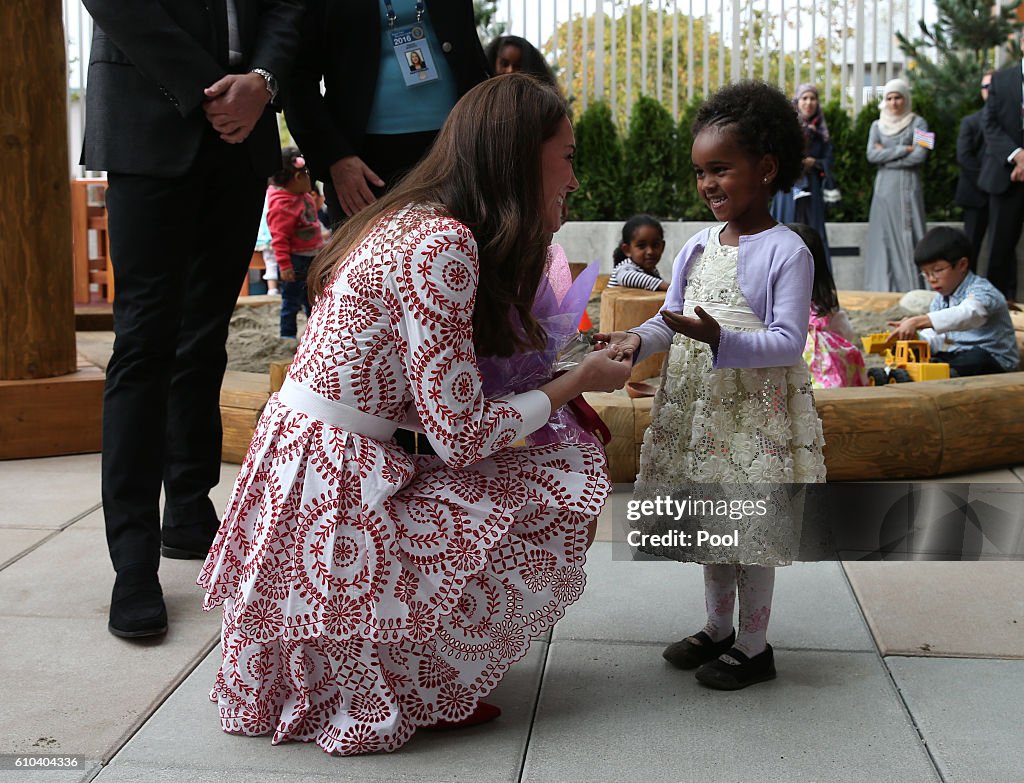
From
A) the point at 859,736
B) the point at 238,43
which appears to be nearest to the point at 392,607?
the point at 859,736

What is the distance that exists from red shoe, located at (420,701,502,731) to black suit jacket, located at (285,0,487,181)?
1.62 metres

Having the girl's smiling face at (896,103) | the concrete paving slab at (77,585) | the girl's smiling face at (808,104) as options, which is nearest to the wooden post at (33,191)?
the concrete paving slab at (77,585)

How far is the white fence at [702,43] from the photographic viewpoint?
12.9 m

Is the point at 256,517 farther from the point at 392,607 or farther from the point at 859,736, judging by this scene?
the point at 859,736

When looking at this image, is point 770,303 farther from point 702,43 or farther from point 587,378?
point 702,43

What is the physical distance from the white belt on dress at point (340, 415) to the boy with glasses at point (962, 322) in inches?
151

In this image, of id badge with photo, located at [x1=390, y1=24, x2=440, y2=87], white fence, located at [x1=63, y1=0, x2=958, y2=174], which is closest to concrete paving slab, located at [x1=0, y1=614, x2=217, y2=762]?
id badge with photo, located at [x1=390, y1=24, x2=440, y2=87]

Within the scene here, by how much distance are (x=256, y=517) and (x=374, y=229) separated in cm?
65

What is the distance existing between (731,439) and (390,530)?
2.79ft

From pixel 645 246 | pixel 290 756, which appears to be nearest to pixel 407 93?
pixel 290 756

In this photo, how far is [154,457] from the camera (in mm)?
3125

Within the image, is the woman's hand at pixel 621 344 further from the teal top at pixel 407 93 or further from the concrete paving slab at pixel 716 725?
the teal top at pixel 407 93

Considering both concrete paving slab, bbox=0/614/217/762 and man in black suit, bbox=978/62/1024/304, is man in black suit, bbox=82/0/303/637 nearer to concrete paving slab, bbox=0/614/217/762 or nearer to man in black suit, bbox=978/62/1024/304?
concrete paving slab, bbox=0/614/217/762

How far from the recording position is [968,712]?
2.56 m
